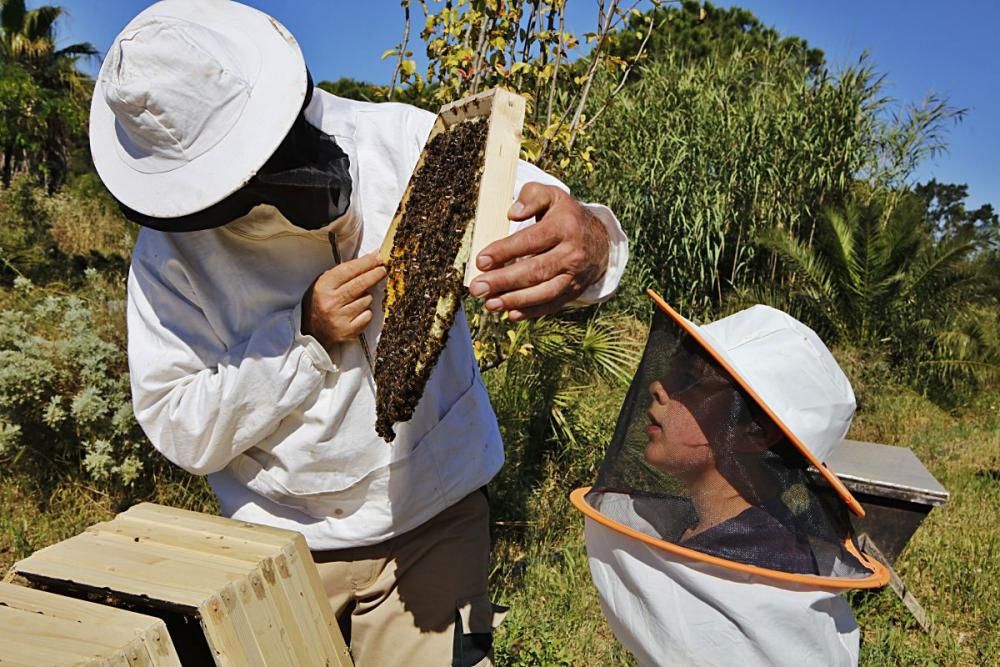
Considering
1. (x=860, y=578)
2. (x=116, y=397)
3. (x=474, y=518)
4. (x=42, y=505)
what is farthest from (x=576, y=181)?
(x=860, y=578)

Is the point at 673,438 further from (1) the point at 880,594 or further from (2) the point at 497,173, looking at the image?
(1) the point at 880,594

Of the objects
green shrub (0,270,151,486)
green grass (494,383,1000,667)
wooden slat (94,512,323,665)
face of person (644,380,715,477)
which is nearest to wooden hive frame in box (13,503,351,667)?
wooden slat (94,512,323,665)

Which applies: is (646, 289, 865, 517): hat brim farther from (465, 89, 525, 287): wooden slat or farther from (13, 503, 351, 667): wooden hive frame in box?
(13, 503, 351, 667): wooden hive frame in box

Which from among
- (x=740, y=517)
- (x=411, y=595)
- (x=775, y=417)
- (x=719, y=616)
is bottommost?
(x=411, y=595)

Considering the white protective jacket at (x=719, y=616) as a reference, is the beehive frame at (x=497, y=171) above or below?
above

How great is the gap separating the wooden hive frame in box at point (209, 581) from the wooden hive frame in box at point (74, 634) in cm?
7

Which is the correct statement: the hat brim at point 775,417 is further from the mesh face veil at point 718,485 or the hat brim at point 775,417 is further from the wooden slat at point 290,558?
the wooden slat at point 290,558

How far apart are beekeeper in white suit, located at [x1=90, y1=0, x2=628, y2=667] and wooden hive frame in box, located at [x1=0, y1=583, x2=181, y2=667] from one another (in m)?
0.51

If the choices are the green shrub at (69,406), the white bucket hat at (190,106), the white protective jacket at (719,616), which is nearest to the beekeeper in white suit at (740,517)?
the white protective jacket at (719,616)

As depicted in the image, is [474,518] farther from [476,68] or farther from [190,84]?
[476,68]

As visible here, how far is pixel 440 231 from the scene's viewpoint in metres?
1.67

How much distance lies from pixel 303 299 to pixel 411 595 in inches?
31.0

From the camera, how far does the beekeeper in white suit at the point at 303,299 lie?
1.52m

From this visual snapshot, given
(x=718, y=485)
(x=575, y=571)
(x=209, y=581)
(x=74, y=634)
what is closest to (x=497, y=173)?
(x=718, y=485)
